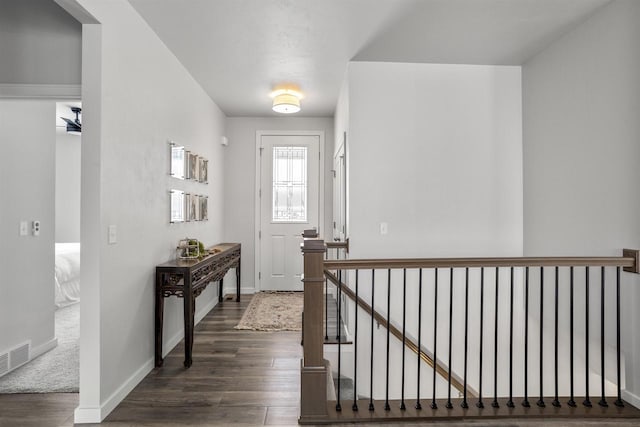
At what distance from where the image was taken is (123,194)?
8.46 feet

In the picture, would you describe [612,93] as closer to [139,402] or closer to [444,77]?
[444,77]

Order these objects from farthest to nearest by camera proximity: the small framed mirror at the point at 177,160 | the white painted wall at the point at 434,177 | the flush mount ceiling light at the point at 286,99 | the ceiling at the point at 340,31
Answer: the flush mount ceiling light at the point at 286,99, the white painted wall at the point at 434,177, the small framed mirror at the point at 177,160, the ceiling at the point at 340,31

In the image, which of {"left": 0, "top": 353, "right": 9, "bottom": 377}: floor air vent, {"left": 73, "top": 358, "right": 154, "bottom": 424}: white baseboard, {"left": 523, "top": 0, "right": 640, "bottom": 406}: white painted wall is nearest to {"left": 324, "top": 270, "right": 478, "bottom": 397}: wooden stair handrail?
{"left": 523, "top": 0, "right": 640, "bottom": 406}: white painted wall

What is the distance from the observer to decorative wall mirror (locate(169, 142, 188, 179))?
11.5 ft

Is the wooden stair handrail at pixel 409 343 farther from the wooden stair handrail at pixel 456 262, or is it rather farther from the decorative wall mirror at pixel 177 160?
the decorative wall mirror at pixel 177 160

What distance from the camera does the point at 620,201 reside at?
257 cm

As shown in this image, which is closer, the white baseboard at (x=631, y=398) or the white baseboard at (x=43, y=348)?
the white baseboard at (x=631, y=398)

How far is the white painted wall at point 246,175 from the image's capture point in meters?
5.86

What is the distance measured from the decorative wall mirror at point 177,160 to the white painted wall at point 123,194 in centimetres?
9

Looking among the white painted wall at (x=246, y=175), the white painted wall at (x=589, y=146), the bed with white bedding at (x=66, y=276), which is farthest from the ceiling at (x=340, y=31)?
the bed with white bedding at (x=66, y=276)

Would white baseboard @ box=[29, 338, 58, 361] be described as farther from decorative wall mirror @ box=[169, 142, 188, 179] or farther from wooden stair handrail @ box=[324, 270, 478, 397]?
wooden stair handrail @ box=[324, 270, 478, 397]

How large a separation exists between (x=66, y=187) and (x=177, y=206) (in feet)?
15.9

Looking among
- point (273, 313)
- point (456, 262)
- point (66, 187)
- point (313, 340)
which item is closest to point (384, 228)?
point (456, 262)

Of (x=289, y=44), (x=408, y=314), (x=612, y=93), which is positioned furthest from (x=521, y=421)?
(x=289, y=44)
